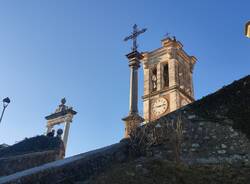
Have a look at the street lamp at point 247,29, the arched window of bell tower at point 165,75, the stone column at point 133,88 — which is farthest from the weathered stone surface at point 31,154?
the arched window of bell tower at point 165,75

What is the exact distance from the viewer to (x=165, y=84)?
1594 inches

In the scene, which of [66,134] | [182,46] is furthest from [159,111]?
[66,134]

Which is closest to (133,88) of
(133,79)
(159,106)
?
(133,79)

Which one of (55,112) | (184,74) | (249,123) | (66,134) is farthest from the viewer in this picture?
(184,74)

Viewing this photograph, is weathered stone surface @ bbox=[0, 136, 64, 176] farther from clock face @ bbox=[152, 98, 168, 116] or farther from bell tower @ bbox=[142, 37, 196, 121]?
clock face @ bbox=[152, 98, 168, 116]

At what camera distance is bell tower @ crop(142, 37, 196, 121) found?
123 ft

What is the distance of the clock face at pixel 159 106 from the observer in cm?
3762

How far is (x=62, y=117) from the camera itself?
3077cm

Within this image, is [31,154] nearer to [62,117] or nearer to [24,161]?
[24,161]

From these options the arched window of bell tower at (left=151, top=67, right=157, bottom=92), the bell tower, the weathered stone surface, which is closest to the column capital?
the weathered stone surface

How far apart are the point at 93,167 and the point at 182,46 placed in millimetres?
36147

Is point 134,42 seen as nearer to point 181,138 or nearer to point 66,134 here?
point 66,134

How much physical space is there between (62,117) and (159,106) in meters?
12.1

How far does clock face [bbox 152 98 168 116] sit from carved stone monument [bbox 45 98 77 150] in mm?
11006
